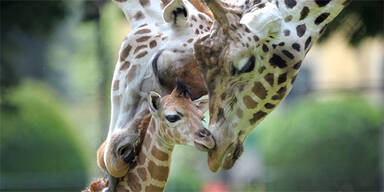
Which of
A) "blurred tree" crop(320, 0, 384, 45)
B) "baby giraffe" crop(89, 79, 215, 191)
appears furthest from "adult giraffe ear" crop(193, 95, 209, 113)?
"blurred tree" crop(320, 0, 384, 45)

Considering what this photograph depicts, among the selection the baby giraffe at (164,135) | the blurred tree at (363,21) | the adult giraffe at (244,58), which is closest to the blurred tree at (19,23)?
the blurred tree at (363,21)

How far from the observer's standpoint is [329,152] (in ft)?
27.6

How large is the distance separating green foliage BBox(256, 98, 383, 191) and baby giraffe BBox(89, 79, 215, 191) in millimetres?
5470

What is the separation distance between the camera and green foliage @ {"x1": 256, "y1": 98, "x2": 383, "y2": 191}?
833 cm

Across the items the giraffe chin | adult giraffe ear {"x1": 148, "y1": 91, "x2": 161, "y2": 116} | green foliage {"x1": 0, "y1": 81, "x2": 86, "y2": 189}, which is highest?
adult giraffe ear {"x1": 148, "y1": 91, "x2": 161, "y2": 116}

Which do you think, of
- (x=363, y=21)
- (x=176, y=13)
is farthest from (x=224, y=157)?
(x=363, y=21)

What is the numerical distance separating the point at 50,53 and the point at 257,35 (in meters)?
12.4

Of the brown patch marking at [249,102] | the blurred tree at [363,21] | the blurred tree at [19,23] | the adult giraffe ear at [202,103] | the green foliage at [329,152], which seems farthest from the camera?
the green foliage at [329,152]

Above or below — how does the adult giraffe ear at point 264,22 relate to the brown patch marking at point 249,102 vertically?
above

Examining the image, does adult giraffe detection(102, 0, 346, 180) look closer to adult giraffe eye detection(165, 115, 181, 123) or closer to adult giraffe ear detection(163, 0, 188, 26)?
adult giraffe ear detection(163, 0, 188, 26)

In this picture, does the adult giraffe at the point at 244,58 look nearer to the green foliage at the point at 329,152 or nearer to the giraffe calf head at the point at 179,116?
the giraffe calf head at the point at 179,116

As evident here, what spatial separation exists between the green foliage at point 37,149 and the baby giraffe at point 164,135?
5542 millimetres

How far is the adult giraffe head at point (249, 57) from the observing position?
2607mm

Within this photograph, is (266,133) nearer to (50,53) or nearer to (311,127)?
(311,127)
